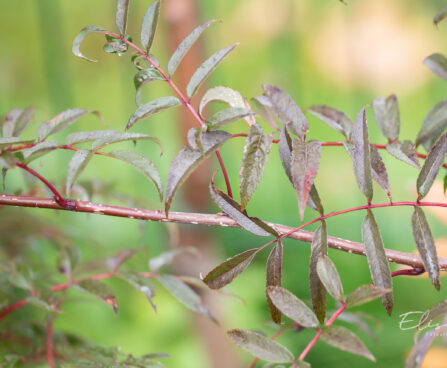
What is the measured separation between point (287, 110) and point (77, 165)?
15cm

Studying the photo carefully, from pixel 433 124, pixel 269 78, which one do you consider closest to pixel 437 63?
pixel 433 124

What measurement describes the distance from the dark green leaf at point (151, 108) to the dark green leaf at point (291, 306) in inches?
5.1

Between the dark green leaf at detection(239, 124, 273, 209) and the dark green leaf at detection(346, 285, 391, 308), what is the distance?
0.27 feet

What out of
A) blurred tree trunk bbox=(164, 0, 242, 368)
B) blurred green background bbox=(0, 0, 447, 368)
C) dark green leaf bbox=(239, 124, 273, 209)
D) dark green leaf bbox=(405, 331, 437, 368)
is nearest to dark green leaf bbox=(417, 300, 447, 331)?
dark green leaf bbox=(405, 331, 437, 368)

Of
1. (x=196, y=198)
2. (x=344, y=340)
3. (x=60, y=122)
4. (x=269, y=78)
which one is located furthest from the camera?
(x=269, y=78)

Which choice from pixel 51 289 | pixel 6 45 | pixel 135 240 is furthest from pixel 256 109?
pixel 6 45

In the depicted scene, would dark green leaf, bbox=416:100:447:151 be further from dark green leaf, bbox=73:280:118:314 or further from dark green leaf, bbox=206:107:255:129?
dark green leaf, bbox=73:280:118:314

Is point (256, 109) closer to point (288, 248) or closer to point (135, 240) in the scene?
point (288, 248)

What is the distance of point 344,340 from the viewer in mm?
296

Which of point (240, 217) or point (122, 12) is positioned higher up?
point (122, 12)

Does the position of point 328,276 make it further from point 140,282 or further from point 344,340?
point 140,282

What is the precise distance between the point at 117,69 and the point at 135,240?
69cm

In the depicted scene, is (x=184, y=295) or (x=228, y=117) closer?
(x=228, y=117)

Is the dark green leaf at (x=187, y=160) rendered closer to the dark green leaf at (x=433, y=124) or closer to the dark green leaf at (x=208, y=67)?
the dark green leaf at (x=208, y=67)
